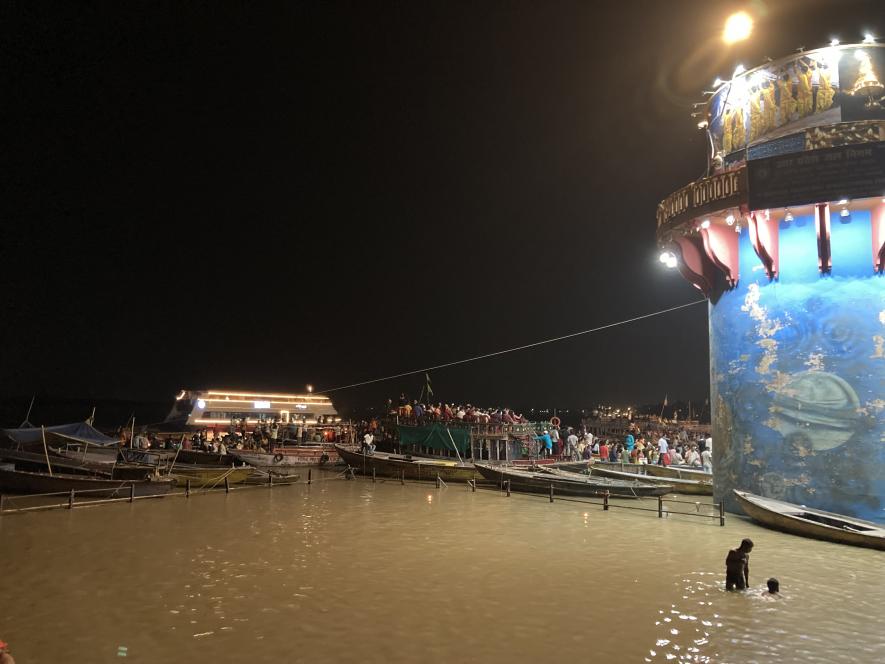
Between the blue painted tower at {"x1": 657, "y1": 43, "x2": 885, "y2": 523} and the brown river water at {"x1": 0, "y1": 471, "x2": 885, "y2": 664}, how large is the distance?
7.30ft

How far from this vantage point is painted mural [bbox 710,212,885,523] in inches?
593

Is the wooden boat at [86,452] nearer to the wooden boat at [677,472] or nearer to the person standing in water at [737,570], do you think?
the wooden boat at [677,472]

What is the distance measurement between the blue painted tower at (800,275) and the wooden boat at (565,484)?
426 centimetres

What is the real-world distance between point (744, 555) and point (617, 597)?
8.10 feet

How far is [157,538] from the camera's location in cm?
1458

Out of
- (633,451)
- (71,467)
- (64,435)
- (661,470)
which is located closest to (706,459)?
(661,470)

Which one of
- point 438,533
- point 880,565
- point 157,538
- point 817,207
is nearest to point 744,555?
point 880,565

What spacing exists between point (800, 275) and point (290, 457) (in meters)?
31.4

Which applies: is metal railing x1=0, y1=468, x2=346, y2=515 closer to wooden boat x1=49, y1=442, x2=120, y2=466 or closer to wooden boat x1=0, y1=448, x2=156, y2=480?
wooden boat x1=0, y1=448, x2=156, y2=480

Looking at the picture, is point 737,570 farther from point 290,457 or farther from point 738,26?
point 290,457

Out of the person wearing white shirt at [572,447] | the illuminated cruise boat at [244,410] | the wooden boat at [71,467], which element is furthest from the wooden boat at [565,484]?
the illuminated cruise boat at [244,410]

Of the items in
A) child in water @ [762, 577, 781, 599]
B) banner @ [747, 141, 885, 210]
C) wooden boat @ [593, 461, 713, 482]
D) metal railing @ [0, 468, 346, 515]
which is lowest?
metal railing @ [0, 468, 346, 515]

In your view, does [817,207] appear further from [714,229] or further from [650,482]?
[650,482]

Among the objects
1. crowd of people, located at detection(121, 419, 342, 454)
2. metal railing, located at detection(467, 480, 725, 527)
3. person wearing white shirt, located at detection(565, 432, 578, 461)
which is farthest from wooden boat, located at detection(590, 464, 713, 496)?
crowd of people, located at detection(121, 419, 342, 454)
